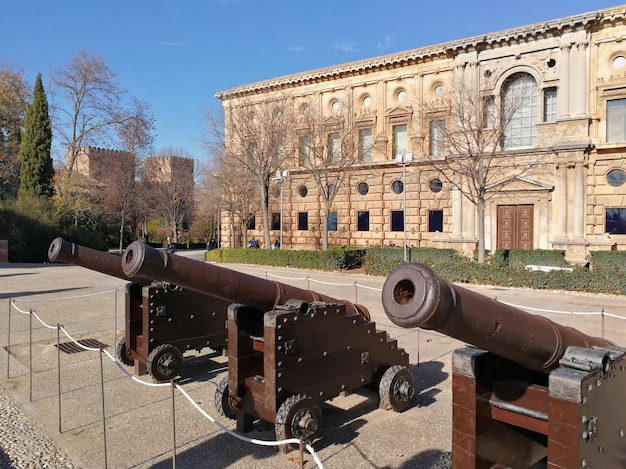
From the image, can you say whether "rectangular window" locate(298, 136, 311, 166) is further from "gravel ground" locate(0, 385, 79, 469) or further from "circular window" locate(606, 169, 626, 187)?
"gravel ground" locate(0, 385, 79, 469)

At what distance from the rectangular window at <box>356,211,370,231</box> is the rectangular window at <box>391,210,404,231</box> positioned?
1831mm

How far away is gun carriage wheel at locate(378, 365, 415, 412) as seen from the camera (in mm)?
5871

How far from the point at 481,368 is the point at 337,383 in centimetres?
260

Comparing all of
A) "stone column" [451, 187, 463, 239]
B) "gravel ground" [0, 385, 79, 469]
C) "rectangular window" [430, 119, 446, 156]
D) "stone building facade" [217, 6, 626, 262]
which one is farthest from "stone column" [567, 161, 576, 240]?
"gravel ground" [0, 385, 79, 469]

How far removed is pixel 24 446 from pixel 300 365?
9.83 feet

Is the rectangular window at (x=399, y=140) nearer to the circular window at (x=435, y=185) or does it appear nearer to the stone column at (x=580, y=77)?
the circular window at (x=435, y=185)

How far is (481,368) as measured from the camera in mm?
3131

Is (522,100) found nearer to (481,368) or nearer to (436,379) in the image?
(436,379)

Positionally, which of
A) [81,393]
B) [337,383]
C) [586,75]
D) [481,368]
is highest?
[586,75]

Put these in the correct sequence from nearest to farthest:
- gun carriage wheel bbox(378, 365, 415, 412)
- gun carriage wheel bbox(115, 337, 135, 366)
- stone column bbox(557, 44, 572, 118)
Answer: gun carriage wheel bbox(378, 365, 415, 412), gun carriage wheel bbox(115, 337, 135, 366), stone column bbox(557, 44, 572, 118)

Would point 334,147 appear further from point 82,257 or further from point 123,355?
point 82,257

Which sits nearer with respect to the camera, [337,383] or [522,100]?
[337,383]

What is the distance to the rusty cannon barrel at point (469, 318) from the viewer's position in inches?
95.0

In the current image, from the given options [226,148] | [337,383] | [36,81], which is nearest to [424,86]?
[226,148]
